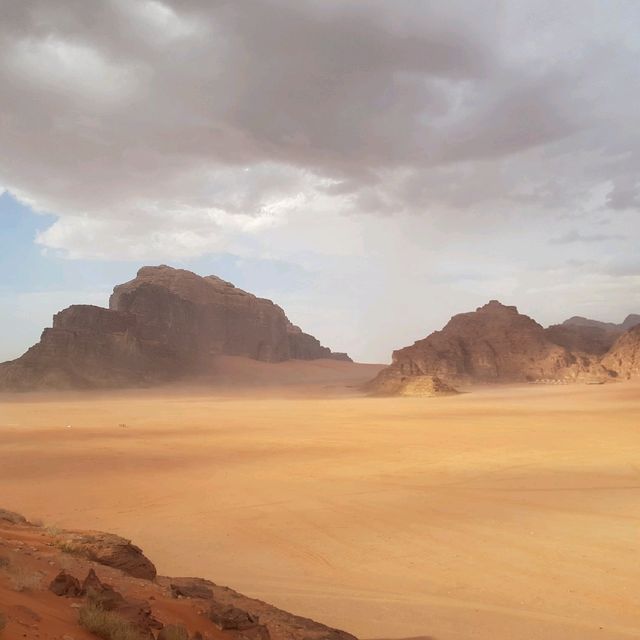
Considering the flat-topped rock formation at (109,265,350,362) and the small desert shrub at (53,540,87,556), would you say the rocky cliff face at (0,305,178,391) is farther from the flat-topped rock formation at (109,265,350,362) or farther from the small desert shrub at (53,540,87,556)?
the small desert shrub at (53,540,87,556)

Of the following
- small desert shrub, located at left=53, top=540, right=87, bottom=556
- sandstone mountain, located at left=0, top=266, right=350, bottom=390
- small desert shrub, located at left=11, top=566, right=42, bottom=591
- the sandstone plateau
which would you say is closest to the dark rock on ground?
small desert shrub, located at left=11, top=566, right=42, bottom=591

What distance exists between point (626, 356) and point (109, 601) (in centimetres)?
6535

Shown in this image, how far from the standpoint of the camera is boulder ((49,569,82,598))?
4648 millimetres

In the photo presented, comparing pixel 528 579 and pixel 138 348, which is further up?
pixel 138 348

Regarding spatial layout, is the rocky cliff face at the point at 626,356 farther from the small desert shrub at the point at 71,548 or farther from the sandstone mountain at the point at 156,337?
the small desert shrub at the point at 71,548

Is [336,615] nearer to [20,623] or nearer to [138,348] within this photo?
[20,623]

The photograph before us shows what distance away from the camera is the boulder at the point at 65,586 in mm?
4648

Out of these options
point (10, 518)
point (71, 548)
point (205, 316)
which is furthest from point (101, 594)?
point (205, 316)

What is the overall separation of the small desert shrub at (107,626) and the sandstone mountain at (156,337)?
74650mm

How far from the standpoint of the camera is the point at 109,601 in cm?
445

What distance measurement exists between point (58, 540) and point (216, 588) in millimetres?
1944

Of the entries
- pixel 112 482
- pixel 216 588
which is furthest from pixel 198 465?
pixel 216 588

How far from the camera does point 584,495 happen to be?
12.2 meters

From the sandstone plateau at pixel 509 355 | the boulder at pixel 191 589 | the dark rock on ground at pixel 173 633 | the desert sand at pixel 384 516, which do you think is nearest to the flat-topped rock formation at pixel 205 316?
the sandstone plateau at pixel 509 355
